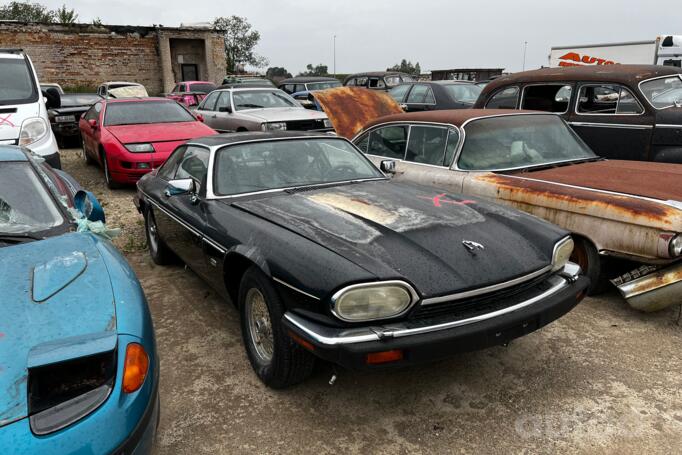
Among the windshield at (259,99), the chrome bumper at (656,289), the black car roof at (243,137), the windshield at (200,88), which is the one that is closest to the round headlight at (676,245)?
the chrome bumper at (656,289)

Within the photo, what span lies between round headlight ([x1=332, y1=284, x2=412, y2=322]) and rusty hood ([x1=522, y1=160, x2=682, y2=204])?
226cm

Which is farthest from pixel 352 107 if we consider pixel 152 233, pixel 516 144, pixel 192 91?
pixel 192 91

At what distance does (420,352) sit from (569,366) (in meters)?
1.34

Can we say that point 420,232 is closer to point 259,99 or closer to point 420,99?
point 259,99

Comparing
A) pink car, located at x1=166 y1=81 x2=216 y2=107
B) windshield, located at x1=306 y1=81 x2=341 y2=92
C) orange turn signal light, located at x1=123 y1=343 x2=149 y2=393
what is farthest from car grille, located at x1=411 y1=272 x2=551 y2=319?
pink car, located at x1=166 y1=81 x2=216 y2=107

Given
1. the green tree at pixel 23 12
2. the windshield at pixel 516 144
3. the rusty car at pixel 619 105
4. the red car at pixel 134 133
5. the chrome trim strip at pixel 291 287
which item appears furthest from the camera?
the green tree at pixel 23 12

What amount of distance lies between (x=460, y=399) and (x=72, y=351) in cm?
194

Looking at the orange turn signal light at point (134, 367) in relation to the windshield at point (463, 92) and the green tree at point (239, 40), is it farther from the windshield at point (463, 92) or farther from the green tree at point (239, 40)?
the green tree at point (239, 40)

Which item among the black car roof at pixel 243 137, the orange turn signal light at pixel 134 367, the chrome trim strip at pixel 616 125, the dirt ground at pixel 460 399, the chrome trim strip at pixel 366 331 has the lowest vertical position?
the dirt ground at pixel 460 399

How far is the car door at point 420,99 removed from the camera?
36.6 ft

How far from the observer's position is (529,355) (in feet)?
10.4

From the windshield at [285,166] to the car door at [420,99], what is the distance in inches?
297

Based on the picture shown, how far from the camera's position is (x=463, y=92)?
11359mm

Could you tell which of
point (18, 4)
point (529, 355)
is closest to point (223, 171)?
point (529, 355)
